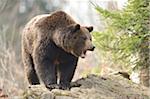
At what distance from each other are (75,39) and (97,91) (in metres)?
0.83

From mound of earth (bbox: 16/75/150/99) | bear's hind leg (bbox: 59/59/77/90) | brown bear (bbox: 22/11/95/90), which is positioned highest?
brown bear (bbox: 22/11/95/90)

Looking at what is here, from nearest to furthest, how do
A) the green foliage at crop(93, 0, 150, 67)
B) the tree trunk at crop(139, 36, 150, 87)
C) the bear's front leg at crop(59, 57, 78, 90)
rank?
the bear's front leg at crop(59, 57, 78, 90)
the green foliage at crop(93, 0, 150, 67)
the tree trunk at crop(139, 36, 150, 87)

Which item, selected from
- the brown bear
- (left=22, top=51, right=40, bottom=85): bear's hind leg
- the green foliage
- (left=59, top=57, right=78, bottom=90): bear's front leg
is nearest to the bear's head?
the brown bear

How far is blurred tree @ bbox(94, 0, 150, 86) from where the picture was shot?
8.64m

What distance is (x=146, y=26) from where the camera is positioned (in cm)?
861

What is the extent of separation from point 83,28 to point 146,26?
1.31 meters

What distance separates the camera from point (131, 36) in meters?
8.95

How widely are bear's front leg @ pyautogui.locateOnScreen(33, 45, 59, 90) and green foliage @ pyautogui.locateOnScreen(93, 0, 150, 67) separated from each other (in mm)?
1642

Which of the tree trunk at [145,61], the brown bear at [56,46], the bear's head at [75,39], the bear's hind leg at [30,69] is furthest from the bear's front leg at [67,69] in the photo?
the tree trunk at [145,61]

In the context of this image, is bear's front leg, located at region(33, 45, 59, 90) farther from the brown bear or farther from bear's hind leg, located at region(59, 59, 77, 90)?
bear's hind leg, located at region(59, 59, 77, 90)

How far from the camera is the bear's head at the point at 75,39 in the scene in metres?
7.65

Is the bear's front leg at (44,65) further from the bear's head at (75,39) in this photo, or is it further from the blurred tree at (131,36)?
the blurred tree at (131,36)

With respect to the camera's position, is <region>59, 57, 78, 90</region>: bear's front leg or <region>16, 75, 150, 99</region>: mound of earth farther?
<region>59, 57, 78, 90</region>: bear's front leg

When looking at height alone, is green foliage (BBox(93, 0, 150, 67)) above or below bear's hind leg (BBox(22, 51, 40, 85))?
above
